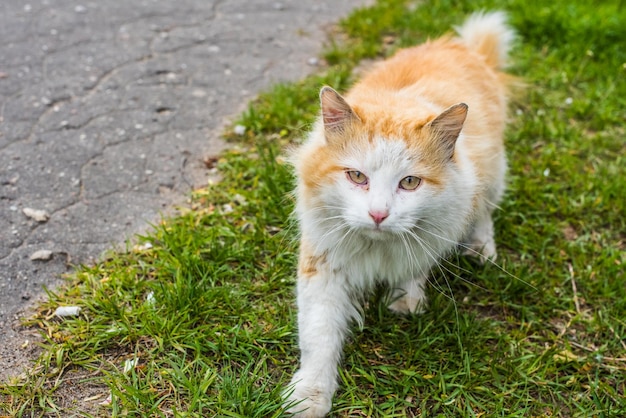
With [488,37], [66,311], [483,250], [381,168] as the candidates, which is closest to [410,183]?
[381,168]

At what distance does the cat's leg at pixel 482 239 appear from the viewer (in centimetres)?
323

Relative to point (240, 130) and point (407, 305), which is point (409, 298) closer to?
point (407, 305)

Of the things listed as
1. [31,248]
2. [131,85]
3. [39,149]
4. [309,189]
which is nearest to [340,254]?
[309,189]

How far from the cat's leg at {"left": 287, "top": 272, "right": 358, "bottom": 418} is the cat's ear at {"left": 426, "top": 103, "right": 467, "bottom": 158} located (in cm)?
80

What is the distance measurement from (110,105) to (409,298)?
2.64 m

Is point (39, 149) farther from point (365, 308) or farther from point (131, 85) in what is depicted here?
point (365, 308)

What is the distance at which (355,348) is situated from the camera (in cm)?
271

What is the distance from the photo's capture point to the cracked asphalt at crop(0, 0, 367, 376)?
3111 millimetres

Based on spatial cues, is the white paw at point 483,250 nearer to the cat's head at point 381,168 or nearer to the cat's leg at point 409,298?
the cat's leg at point 409,298

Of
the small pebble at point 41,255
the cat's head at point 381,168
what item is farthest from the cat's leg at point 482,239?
the small pebble at point 41,255

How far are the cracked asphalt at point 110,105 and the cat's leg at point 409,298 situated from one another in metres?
1.48

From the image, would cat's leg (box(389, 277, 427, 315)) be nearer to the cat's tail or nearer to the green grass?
the green grass

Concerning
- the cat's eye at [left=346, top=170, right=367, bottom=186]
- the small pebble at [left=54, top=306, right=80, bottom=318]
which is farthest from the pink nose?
the small pebble at [left=54, top=306, right=80, bottom=318]

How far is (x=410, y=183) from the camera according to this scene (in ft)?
7.66
